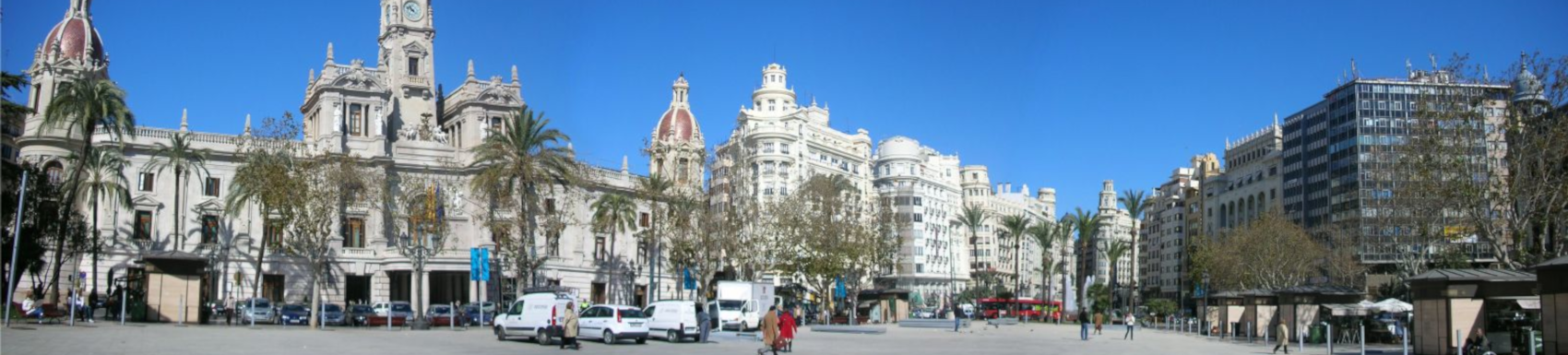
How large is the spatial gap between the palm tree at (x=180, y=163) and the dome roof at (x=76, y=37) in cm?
770

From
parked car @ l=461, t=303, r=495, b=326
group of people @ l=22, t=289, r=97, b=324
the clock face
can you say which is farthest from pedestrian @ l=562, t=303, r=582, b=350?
the clock face

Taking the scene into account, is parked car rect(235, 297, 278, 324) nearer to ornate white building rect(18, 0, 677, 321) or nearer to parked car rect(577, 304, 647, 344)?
ornate white building rect(18, 0, 677, 321)

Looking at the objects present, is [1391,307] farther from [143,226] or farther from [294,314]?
[143,226]

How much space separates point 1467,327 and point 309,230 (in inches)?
1865

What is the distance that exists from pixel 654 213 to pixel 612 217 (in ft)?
14.1

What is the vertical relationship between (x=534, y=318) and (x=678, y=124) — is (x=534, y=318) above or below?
below

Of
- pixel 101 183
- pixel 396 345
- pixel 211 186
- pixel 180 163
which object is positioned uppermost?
pixel 180 163

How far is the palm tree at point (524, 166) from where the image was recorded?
6756 centimetres

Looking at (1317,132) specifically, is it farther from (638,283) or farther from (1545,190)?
(1545,190)

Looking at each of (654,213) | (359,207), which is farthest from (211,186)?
(654,213)

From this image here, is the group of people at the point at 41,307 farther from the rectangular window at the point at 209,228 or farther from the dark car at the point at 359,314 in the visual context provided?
the dark car at the point at 359,314

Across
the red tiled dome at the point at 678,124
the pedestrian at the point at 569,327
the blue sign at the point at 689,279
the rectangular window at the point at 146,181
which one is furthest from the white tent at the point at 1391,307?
the red tiled dome at the point at 678,124

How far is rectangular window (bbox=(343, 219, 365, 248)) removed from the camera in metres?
74.6

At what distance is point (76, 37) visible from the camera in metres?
72.9
